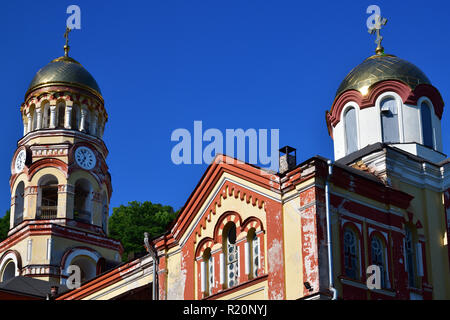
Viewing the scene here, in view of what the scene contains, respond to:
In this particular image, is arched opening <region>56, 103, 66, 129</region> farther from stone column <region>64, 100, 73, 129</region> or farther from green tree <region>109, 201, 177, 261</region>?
green tree <region>109, 201, 177, 261</region>

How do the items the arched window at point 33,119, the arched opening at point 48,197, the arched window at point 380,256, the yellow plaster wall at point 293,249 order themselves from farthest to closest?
the arched window at point 33,119
the arched opening at point 48,197
the arched window at point 380,256
the yellow plaster wall at point 293,249

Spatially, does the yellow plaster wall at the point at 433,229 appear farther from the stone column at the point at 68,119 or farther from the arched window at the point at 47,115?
the arched window at the point at 47,115

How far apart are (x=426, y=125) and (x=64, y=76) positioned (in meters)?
18.8

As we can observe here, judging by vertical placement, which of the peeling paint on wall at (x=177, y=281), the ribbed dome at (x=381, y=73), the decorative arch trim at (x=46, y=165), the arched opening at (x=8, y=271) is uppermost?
the decorative arch trim at (x=46, y=165)

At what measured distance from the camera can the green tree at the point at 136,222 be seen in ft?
188

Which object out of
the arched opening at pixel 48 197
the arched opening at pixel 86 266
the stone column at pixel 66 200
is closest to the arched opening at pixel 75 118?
the arched opening at pixel 48 197

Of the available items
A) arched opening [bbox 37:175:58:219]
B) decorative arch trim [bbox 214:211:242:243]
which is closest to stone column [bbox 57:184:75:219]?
arched opening [bbox 37:175:58:219]

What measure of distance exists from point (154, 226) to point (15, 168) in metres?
19.6

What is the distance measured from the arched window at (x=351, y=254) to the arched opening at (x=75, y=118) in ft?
68.9

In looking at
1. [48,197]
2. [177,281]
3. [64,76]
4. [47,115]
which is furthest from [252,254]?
[64,76]

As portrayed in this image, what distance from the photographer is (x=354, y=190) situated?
926 inches

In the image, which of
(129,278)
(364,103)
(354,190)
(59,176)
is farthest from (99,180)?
(354,190)

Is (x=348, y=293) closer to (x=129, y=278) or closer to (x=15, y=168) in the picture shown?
(x=129, y=278)

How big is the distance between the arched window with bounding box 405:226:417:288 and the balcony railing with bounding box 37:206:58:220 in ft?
63.0
